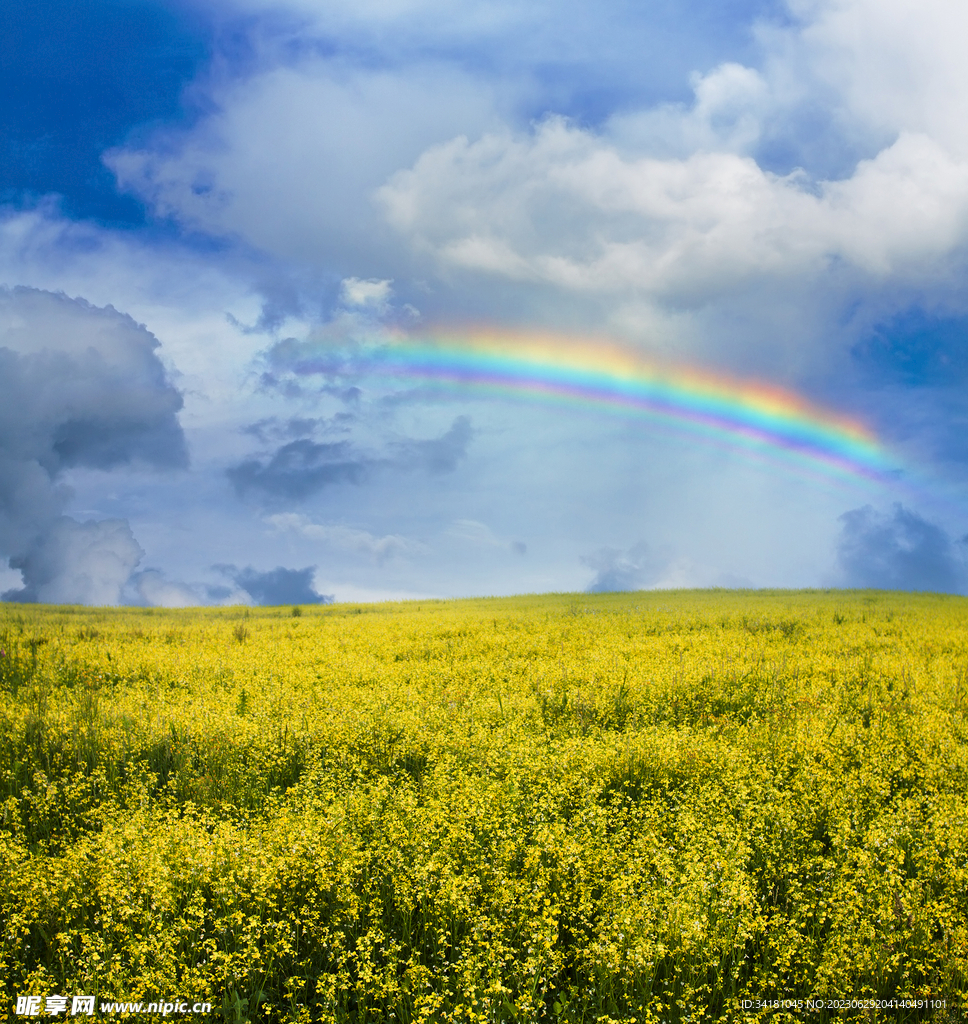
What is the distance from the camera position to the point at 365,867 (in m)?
5.70

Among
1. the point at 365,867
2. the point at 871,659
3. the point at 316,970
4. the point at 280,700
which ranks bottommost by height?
the point at 316,970

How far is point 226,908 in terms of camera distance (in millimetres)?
5293

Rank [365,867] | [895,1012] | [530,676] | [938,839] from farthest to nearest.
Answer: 1. [530,676]
2. [938,839]
3. [365,867]
4. [895,1012]

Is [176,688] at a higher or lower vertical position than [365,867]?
higher

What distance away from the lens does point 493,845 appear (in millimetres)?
5719

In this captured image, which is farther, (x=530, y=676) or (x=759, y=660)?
(x=759, y=660)

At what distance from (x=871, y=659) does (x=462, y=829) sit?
40.5 feet

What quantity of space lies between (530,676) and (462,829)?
7.06 metres

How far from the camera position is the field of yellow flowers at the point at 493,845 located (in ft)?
15.2

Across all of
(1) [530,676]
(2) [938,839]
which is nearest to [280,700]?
(1) [530,676]

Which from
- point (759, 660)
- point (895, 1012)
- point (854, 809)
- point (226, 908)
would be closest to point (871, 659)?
point (759, 660)

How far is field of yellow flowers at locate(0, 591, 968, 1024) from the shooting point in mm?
4641

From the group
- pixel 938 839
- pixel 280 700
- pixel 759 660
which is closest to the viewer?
pixel 938 839

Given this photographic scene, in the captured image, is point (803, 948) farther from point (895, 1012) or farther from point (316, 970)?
point (316, 970)
